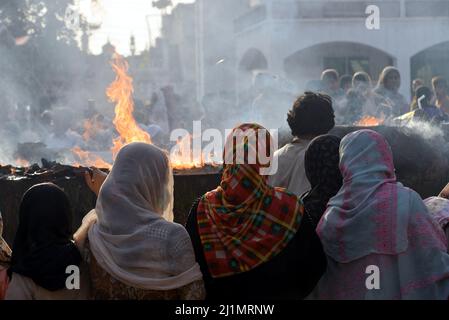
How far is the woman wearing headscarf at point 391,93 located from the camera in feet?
34.1

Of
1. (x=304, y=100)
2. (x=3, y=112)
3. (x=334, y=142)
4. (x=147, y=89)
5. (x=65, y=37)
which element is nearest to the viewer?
(x=334, y=142)

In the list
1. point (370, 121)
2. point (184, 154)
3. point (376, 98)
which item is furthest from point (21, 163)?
point (376, 98)

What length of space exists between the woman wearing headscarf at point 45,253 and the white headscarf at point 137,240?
14 cm

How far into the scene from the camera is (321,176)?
4.46 metres

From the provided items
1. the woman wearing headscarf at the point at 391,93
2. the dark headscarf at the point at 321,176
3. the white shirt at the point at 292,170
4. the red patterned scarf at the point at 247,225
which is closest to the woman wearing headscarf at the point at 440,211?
the dark headscarf at the point at 321,176

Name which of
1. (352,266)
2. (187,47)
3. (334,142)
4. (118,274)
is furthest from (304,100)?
(187,47)

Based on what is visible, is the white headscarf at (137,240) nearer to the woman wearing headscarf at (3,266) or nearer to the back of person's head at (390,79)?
the woman wearing headscarf at (3,266)

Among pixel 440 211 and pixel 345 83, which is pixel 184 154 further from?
pixel 440 211

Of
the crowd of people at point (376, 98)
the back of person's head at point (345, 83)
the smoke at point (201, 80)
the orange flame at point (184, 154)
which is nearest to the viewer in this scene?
the orange flame at point (184, 154)

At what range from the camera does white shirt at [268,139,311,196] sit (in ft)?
18.1

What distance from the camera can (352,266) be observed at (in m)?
4.18

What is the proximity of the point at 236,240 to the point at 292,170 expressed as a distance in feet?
5.80
